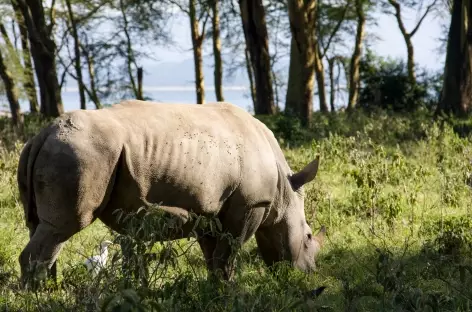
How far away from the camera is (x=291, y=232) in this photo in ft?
22.2

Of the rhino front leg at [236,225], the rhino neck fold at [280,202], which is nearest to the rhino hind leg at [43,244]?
the rhino front leg at [236,225]

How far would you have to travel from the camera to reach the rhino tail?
5445 millimetres

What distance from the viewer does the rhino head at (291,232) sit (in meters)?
6.68

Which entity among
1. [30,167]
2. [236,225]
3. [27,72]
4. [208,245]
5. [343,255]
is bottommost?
[343,255]

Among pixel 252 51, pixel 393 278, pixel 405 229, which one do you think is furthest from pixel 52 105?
pixel 393 278

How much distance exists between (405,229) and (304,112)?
891cm

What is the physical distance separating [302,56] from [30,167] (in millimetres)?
12036

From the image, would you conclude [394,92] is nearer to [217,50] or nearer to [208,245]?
[217,50]

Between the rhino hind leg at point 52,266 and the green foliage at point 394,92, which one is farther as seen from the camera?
the green foliage at point 394,92

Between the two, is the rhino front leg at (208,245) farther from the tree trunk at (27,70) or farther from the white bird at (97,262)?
the tree trunk at (27,70)

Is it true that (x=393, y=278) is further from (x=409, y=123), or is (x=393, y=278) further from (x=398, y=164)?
(x=409, y=123)

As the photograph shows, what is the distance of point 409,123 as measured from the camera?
1568 cm

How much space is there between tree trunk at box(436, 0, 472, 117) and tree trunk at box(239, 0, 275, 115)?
4008 mm

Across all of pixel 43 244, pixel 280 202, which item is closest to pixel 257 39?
pixel 280 202
